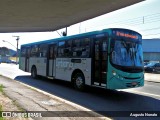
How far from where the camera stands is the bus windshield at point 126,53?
11.1 meters

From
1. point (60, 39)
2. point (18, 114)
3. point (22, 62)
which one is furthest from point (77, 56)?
point (22, 62)

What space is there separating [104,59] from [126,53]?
0.98 meters

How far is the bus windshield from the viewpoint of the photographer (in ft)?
36.5

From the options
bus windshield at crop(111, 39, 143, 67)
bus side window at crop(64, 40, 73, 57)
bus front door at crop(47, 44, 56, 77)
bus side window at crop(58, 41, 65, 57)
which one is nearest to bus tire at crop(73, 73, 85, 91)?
bus side window at crop(64, 40, 73, 57)

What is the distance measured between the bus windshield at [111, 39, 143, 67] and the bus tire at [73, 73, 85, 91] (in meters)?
2.55

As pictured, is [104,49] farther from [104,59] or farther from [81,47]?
[81,47]

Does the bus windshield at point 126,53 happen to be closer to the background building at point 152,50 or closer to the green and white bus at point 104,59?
the green and white bus at point 104,59

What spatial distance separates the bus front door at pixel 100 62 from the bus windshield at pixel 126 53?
0.44m

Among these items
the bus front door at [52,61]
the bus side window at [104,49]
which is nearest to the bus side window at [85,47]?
the bus side window at [104,49]

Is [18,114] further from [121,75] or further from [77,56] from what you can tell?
[77,56]

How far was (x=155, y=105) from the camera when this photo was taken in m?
9.91

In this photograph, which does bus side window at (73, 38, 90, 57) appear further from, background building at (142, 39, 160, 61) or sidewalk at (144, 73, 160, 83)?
background building at (142, 39, 160, 61)

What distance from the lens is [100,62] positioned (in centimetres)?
1170

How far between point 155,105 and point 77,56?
5.16 metres
